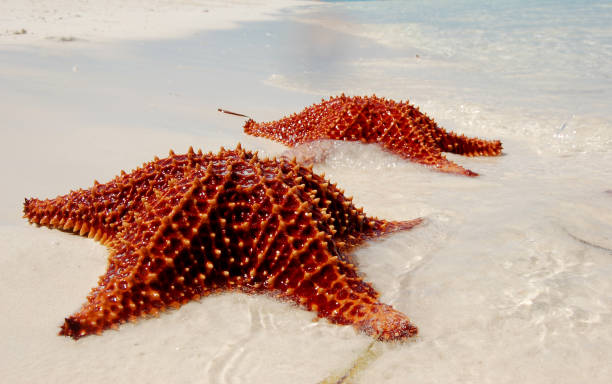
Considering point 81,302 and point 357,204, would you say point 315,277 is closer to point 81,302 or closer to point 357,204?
point 81,302

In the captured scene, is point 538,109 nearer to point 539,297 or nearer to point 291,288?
point 539,297

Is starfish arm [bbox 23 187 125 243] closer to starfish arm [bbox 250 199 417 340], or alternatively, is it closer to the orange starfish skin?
starfish arm [bbox 250 199 417 340]

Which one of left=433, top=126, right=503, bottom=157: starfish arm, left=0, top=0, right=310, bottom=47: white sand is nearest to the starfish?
left=433, top=126, right=503, bottom=157: starfish arm

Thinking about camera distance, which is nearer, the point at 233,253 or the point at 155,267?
the point at 155,267

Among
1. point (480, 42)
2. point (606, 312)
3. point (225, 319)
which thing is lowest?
point (225, 319)

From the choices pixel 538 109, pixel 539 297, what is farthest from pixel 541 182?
pixel 538 109

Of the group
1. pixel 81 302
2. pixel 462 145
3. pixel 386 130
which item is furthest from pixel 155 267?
pixel 462 145
